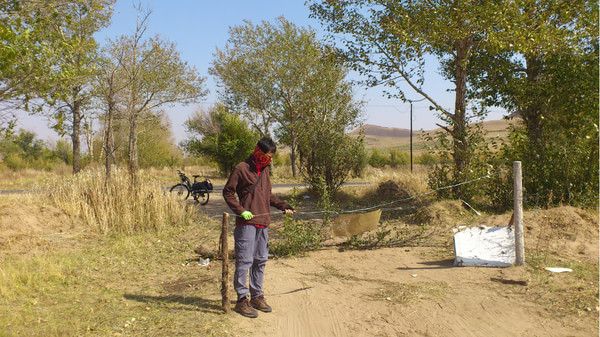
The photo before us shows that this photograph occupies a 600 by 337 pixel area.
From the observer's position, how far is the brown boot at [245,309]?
5336mm

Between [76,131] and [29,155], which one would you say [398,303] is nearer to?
[76,131]

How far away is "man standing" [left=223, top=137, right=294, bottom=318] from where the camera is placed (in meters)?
5.32

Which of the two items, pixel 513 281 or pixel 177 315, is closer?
pixel 177 315

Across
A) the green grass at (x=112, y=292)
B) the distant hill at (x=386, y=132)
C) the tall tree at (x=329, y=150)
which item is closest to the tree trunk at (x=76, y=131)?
the tall tree at (x=329, y=150)

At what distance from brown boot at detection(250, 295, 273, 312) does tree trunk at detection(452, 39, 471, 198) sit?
6572 mm

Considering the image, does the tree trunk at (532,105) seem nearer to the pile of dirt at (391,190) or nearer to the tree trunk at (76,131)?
the pile of dirt at (391,190)

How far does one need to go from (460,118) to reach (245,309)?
804 cm

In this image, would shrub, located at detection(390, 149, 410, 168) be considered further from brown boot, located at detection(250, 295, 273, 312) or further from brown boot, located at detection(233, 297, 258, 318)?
brown boot, located at detection(233, 297, 258, 318)

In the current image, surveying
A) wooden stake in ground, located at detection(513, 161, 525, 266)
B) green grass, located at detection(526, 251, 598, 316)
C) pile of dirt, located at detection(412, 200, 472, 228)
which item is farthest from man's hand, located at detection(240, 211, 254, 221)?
pile of dirt, located at detection(412, 200, 472, 228)

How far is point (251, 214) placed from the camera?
5199 millimetres

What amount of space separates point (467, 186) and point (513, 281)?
16.9 ft

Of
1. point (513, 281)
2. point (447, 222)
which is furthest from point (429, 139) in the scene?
point (513, 281)

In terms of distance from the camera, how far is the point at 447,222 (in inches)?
391

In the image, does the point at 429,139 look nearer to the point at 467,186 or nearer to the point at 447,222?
the point at 467,186
